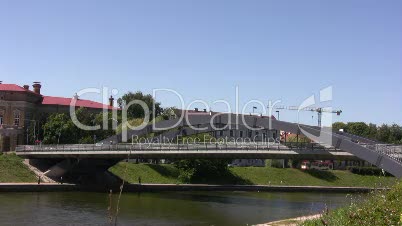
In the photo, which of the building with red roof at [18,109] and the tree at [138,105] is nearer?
the building with red roof at [18,109]

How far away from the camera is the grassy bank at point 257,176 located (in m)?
69.0

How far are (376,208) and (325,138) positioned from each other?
100ft

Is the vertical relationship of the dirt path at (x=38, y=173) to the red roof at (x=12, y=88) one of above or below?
below

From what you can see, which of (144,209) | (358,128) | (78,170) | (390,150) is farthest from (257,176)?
(358,128)

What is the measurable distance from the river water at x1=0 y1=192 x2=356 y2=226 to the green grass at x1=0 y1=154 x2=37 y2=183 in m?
7.16

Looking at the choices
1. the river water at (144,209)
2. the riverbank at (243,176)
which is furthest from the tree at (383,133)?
the river water at (144,209)

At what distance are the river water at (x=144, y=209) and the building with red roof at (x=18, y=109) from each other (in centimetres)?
2716

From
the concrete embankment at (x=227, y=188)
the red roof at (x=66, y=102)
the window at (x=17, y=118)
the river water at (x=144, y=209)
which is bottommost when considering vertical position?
the concrete embankment at (x=227, y=188)

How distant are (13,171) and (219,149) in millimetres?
24409

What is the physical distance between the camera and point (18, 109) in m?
80.2

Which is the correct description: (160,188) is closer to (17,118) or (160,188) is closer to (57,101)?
(17,118)

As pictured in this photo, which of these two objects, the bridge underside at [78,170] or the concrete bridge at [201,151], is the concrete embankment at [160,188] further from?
the concrete bridge at [201,151]

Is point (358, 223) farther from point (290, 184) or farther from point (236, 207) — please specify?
point (290, 184)

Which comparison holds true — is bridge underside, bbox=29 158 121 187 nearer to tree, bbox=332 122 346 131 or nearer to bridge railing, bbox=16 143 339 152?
bridge railing, bbox=16 143 339 152
